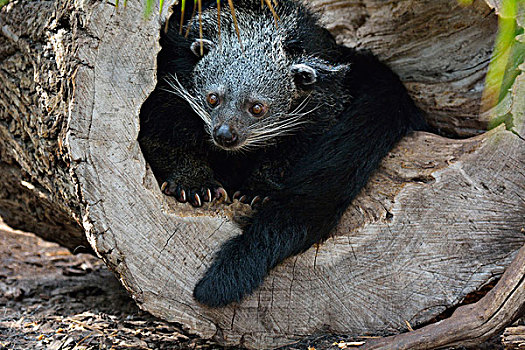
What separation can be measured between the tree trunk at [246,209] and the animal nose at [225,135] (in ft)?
1.08

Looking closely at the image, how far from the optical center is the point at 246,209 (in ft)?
9.18

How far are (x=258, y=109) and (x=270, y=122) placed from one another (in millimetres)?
120

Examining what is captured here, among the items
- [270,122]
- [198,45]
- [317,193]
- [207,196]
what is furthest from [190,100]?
[317,193]

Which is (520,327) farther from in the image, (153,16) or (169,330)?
(153,16)

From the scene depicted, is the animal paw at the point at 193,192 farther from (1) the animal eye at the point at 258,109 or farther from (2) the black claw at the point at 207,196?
(1) the animal eye at the point at 258,109

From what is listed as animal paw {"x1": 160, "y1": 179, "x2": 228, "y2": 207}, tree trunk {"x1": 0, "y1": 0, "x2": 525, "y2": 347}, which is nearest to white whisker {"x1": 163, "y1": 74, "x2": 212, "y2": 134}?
animal paw {"x1": 160, "y1": 179, "x2": 228, "y2": 207}

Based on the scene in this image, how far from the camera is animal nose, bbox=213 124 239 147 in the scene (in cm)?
286

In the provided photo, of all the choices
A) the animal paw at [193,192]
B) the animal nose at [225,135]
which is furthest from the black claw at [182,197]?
the animal nose at [225,135]

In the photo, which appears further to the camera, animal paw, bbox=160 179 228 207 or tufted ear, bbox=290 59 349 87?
tufted ear, bbox=290 59 349 87

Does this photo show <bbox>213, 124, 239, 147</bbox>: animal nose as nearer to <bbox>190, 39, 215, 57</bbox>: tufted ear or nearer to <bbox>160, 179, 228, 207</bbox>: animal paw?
<bbox>160, 179, 228, 207</bbox>: animal paw

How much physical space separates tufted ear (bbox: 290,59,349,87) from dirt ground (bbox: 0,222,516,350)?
4.44 feet

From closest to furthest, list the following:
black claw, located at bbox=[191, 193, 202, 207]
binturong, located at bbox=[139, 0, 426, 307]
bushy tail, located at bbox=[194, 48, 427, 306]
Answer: bushy tail, located at bbox=[194, 48, 427, 306], binturong, located at bbox=[139, 0, 426, 307], black claw, located at bbox=[191, 193, 202, 207]

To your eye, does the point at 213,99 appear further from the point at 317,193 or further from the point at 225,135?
the point at 317,193

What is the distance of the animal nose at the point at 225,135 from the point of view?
2.86 metres
